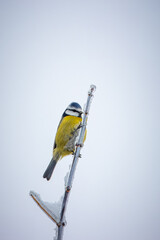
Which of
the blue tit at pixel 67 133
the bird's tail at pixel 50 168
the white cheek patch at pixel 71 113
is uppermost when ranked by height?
the white cheek patch at pixel 71 113

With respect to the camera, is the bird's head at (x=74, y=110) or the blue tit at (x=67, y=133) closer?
the blue tit at (x=67, y=133)

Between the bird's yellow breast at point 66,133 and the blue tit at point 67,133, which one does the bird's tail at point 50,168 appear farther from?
the bird's yellow breast at point 66,133

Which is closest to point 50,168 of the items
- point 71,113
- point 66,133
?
point 66,133

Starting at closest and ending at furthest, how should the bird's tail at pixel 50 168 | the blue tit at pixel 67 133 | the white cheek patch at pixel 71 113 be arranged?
the bird's tail at pixel 50 168 → the blue tit at pixel 67 133 → the white cheek patch at pixel 71 113

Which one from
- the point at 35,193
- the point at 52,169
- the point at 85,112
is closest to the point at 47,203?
the point at 35,193

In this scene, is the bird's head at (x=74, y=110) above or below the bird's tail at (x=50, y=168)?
above

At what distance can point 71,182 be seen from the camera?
5.60 feet

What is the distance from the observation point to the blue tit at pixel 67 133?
4400mm

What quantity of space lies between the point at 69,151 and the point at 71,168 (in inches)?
113

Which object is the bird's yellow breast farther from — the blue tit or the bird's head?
the bird's head

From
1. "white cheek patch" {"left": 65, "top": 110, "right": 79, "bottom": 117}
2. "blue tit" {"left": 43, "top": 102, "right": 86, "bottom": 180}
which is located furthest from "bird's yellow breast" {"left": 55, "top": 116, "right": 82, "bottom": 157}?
"white cheek patch" {"left": 65, "top": 110, "right": 79, "bottom": 117}

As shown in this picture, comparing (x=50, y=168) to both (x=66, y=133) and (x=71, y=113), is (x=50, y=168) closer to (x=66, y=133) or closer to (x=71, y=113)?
(x=66, y=133)

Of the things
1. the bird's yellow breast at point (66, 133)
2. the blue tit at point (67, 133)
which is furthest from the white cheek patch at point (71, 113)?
the bird's yellow breast at point (66, 133)

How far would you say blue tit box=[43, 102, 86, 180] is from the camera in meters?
4.40
